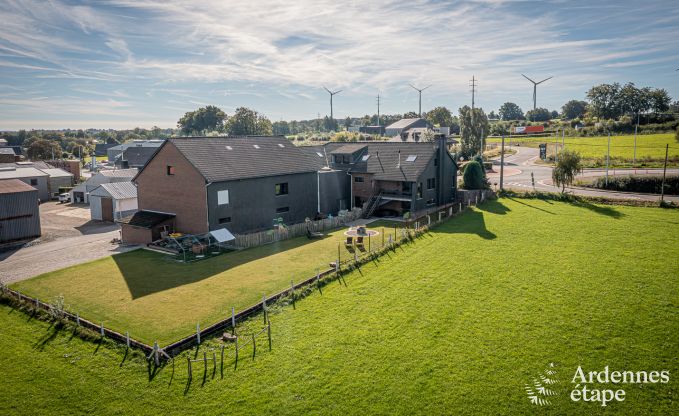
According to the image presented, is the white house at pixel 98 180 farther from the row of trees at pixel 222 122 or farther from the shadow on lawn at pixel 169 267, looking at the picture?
the row of trees at pixel 222 122

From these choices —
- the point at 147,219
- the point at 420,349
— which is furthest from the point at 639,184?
the point at 147,219

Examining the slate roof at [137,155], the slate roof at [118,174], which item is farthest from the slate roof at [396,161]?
Result: the slate roof at [137,155]

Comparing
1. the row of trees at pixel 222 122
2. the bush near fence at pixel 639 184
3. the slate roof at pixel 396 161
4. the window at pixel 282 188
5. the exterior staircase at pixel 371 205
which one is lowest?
the exterior staircase at pixel 371 205

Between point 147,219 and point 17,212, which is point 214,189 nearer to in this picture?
point 147,219

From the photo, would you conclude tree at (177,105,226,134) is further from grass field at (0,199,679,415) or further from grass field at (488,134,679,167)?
grass field at (0,199,679,415)

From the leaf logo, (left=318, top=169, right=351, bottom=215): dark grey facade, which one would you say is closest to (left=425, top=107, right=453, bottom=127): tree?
(left=318, top=169, right=351, bottom=215): dark grey facade

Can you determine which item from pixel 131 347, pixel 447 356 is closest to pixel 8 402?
pixel 131 347

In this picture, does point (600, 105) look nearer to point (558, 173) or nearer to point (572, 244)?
point (558, 173)
